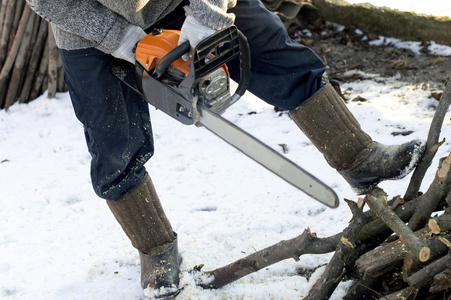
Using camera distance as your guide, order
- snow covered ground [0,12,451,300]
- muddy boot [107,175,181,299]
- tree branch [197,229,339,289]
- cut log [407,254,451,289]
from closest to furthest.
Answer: cut log [407,254,451,289]
tree branch [197,229,339,289]
muddy boot [107,175,181,299]
snow covered ground [0,12,451,300]

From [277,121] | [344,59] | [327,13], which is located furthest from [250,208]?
[327,13]

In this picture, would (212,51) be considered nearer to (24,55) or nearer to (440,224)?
(440,224)

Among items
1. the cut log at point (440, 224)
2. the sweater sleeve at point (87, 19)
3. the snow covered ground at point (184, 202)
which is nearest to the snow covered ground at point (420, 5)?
the snow covered ground at point (184, 202)

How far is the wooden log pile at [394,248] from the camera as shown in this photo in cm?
163

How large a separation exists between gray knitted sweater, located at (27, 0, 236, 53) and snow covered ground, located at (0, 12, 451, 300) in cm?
109

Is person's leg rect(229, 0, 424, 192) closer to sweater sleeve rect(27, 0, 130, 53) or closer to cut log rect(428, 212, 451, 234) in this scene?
cut log rect(428, 212, 451, 234)

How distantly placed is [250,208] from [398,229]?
1.15 metres

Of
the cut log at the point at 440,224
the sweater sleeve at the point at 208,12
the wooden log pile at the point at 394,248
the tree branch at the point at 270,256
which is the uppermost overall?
the sweater sleeve at the point at 208,12

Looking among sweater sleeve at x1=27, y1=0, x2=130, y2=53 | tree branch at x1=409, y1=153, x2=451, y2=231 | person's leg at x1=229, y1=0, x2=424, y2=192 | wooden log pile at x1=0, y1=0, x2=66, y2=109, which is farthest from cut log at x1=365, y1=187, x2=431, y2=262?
wooden log pile at x1=0, y1=0, x2=66, y2=109

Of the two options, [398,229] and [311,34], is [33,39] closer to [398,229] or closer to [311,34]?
[311,34]

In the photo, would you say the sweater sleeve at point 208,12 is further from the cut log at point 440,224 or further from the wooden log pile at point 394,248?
the cut log at point 440,224

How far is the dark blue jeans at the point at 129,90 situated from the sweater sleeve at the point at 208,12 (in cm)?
25

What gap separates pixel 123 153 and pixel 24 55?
7.67 feet

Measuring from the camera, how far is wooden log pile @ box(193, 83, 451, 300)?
1630 mm
